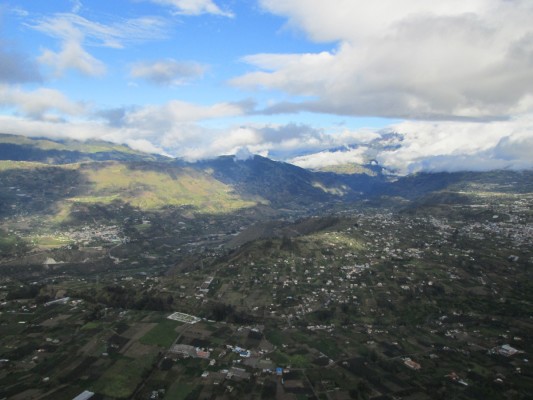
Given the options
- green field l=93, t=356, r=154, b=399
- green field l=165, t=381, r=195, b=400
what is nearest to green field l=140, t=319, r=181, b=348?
green field l=93, t=356, r=154, b=399

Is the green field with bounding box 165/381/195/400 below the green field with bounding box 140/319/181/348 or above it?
below

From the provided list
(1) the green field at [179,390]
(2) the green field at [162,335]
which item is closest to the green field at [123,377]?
(1) the green field at [179,390]

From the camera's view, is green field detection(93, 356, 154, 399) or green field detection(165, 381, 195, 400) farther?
green field detection(93, 356, 154, 399)

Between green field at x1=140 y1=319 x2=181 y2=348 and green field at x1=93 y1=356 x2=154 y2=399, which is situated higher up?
green field at x1=140 y1=319 x2=181 y2=348

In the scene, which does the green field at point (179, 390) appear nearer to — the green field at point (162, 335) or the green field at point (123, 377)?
the green field at point (123, 377)

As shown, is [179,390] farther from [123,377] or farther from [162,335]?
[162,335]

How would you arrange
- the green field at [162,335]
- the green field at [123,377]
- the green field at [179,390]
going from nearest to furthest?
the green field at [179,390]
the green field at [123,377]
the green field at [162,335]

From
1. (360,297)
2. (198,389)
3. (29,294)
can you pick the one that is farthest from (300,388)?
(29,294)

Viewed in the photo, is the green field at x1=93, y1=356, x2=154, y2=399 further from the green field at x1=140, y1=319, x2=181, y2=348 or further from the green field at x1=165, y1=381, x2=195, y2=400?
the green field at x1=140, y1=319, x2=181, y2=348

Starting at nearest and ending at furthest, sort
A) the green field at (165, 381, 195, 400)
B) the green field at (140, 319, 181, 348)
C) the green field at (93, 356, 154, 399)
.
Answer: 1. the green field at (165, 381, 195, 400)
2. the green field at (93, 356, 154, 399)
3. the green field at (140, 319, 181, 348)

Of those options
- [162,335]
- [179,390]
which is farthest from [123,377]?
[162,335]

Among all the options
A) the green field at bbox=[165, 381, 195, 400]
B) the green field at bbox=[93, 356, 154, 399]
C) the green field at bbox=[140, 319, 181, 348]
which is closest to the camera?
the green field at bbox=[165, 381, 195, 400]
